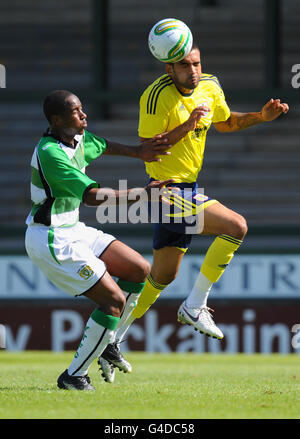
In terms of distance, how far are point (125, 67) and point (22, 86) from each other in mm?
2024

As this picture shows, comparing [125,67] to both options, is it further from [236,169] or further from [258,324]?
[258,324]

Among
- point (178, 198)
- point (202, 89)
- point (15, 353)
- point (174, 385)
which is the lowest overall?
point (15, 353)

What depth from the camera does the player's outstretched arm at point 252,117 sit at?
7449 millimetres

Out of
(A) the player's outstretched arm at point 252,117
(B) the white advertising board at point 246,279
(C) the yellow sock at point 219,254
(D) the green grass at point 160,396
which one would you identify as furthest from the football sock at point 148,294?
(B) the white advertising board at point 246,279

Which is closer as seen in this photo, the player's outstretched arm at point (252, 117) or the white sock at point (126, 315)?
the white sock at point (126, 315)

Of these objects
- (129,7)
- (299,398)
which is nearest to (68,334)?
(299,398)

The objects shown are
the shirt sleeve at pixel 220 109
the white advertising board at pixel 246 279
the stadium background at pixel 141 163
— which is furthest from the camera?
the stadium background at pixel 141 163

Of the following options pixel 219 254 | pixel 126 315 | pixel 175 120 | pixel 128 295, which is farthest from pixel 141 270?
pixel 175 120

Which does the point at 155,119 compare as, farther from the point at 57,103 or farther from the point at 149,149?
the point at 57,103

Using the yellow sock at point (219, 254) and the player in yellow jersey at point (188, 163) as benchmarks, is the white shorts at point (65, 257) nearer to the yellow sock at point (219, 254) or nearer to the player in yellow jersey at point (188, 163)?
the player in yellow jersey at point (188, 163)

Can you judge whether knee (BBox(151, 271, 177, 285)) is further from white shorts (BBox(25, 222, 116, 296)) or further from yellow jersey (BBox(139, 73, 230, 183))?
white shorts (BBox(25, 222, 116, 296))

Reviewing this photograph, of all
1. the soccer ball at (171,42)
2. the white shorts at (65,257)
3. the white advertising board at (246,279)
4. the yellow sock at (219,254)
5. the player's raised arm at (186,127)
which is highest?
the soccer ball at (171,42)

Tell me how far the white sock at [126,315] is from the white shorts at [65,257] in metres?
0.63

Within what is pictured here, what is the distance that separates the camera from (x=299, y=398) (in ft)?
20.1
